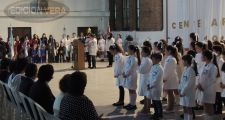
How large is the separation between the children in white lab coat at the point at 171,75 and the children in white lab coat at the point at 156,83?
1.70 ft

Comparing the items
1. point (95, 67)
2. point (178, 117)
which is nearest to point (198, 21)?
point (95, 67)

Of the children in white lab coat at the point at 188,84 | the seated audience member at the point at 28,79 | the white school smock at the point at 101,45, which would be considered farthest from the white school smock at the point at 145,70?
the white school smock at the point at 101,45

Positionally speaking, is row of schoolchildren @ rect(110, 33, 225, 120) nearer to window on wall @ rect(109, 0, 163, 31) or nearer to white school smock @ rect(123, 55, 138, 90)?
white school smock @ rect(123, 55, 138, 90)

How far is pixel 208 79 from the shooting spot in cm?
810

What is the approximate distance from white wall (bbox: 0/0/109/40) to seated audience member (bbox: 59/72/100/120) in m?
23.9

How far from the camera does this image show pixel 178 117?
9.17 m

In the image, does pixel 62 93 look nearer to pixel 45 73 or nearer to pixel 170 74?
pixel 45 73

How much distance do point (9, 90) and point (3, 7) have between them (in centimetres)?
2203

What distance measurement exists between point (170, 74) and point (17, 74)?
356 centimetres

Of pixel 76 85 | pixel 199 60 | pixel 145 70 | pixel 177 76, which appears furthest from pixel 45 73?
pixel 199 60

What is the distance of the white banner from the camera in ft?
57.0

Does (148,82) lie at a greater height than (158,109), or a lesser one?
greater

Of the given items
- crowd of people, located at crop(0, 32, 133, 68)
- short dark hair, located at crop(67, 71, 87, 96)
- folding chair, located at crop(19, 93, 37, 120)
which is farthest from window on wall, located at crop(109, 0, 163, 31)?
short dark hair, located at crop(67, 71, 87, 96)

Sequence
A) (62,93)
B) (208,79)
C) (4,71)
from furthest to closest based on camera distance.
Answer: (4,71), (208,79), (62,93)
